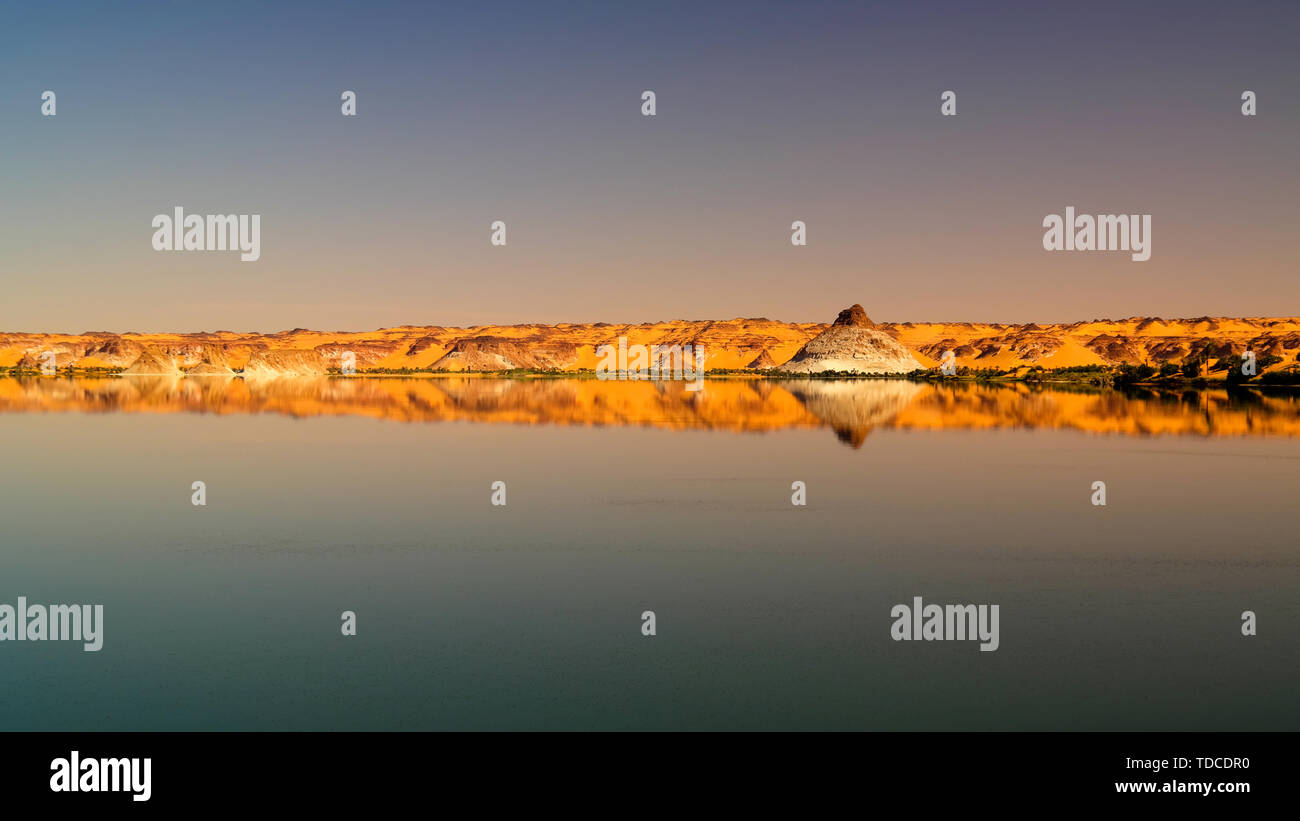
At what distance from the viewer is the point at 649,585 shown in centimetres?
1593

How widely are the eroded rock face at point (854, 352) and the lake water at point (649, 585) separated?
13075 cm

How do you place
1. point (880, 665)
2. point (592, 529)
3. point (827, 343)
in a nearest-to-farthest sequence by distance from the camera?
1. point (880, 665)
2. point (592, 529)
3. point (827, 343)

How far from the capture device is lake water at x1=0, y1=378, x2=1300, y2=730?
10.7 m

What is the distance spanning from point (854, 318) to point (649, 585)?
169692 millimetres

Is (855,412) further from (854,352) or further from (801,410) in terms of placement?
(854,352)

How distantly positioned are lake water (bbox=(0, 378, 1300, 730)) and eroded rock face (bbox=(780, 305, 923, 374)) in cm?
13075

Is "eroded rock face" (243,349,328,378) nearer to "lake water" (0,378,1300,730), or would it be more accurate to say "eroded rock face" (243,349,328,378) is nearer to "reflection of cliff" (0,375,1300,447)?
"reflection of cliff" (0,375,1300,447)

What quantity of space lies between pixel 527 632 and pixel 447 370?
183791 mm

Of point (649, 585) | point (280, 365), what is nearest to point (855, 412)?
point (649, 585)

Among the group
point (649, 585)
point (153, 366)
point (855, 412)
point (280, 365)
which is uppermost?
point (280, 365)

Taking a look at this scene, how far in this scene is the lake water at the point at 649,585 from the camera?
35.1ft
